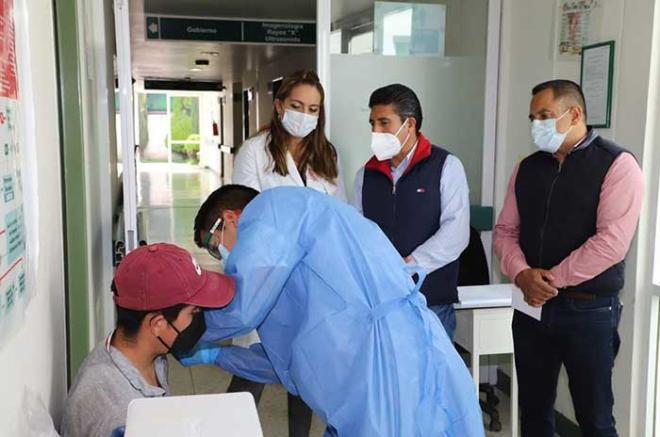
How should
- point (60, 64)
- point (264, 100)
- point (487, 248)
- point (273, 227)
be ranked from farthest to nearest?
point (264, 100) < point (487, 248) < point (60, 64) < point (273, 227)

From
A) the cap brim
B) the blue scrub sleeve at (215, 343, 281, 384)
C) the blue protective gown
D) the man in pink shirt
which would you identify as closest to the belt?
the man in pink shirt

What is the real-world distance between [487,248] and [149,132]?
62.4 feet

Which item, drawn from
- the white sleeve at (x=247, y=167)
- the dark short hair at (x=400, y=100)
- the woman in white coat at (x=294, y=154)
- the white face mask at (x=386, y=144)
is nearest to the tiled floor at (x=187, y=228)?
the woman in white coat at (x=294, y=154)

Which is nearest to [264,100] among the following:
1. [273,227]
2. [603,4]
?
→ [603,4]

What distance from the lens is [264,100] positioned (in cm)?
1139

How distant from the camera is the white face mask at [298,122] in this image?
7.93 ft

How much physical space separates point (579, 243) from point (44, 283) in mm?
1604

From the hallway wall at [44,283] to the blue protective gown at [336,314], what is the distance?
0.32 meters

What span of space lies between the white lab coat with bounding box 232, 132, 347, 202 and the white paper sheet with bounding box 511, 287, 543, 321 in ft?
2.54

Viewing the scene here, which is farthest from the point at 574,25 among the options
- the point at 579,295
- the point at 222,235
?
the point at 222,235

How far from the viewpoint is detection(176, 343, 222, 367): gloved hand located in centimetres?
156

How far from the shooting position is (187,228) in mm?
8594

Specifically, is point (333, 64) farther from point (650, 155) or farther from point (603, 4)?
point (650, 155)

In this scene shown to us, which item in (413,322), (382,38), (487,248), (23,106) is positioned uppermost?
(382,38)
